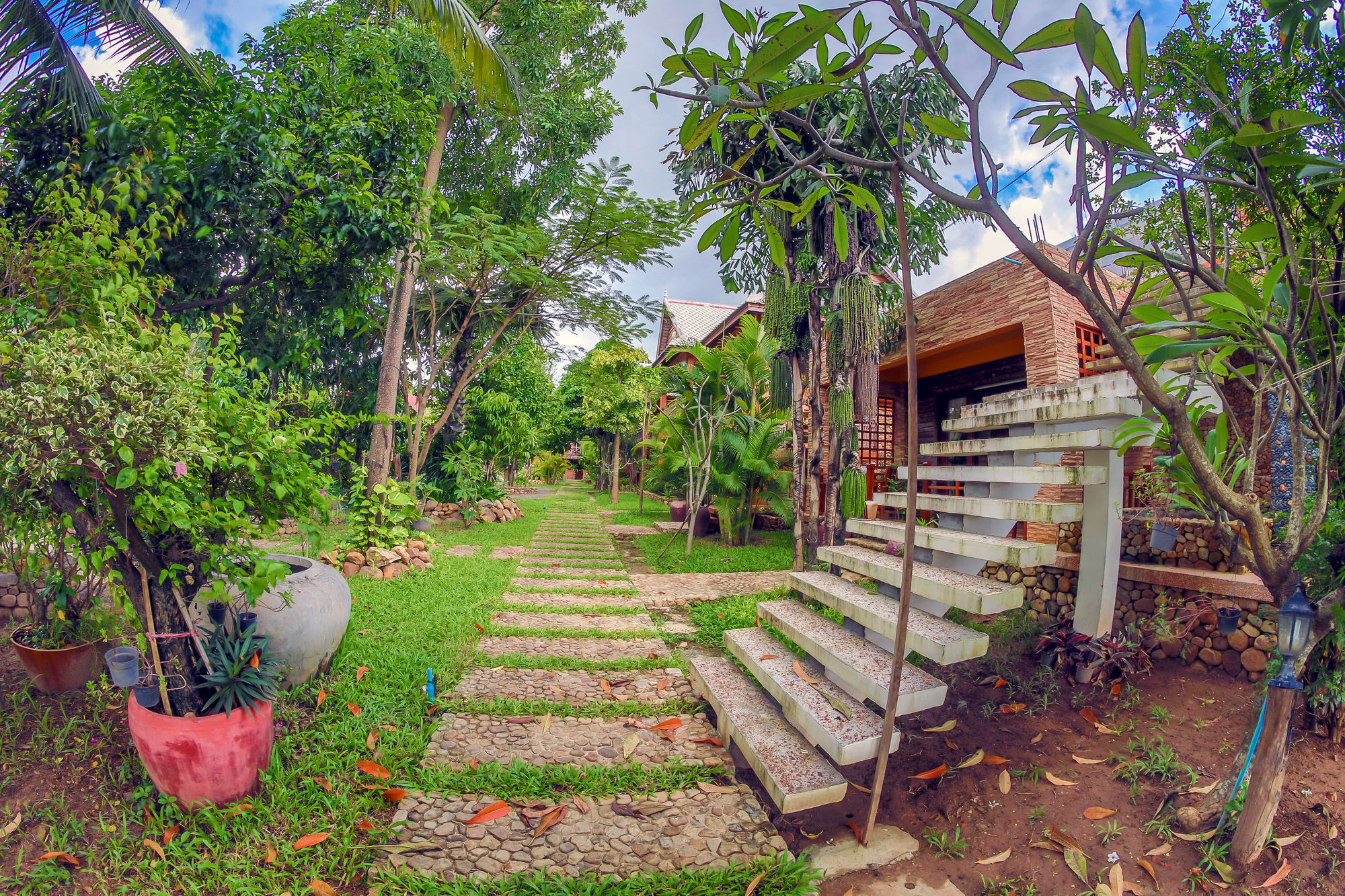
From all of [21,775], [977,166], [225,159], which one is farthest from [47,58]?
[977,166]

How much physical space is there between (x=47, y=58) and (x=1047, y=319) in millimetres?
8553

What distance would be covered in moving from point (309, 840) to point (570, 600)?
3508 millimetres

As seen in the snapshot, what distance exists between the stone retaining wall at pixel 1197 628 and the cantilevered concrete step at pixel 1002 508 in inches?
25.7

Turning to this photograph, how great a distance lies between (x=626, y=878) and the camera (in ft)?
6.36

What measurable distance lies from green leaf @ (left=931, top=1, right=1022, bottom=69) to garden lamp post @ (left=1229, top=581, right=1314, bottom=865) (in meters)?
1.87

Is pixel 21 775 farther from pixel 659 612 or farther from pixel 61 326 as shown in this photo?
pixel 659 612

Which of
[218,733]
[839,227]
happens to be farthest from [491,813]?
[839,227]

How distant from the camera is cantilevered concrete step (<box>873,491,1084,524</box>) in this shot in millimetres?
2676

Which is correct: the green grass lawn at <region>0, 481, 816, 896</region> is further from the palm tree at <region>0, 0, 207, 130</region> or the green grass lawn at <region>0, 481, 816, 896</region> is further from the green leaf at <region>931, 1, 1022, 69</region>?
the palm tree at <region>0, 0, 207, 130</region>

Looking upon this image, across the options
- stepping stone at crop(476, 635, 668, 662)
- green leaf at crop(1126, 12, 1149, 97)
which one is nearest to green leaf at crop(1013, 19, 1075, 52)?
green leaf at crop(1126, 12, 1149, 97)

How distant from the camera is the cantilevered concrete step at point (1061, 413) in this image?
2.70 m

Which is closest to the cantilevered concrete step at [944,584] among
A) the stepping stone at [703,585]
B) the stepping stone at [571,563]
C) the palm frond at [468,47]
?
the stepping stone at [703,585]

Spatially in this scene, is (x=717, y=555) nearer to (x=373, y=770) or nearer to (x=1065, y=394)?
(x=1065, y=394)

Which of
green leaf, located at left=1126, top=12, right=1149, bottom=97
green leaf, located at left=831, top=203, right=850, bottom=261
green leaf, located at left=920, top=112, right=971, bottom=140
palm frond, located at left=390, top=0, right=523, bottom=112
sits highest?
palm frond, located at left=390, top=0, right=523, bottom=112
